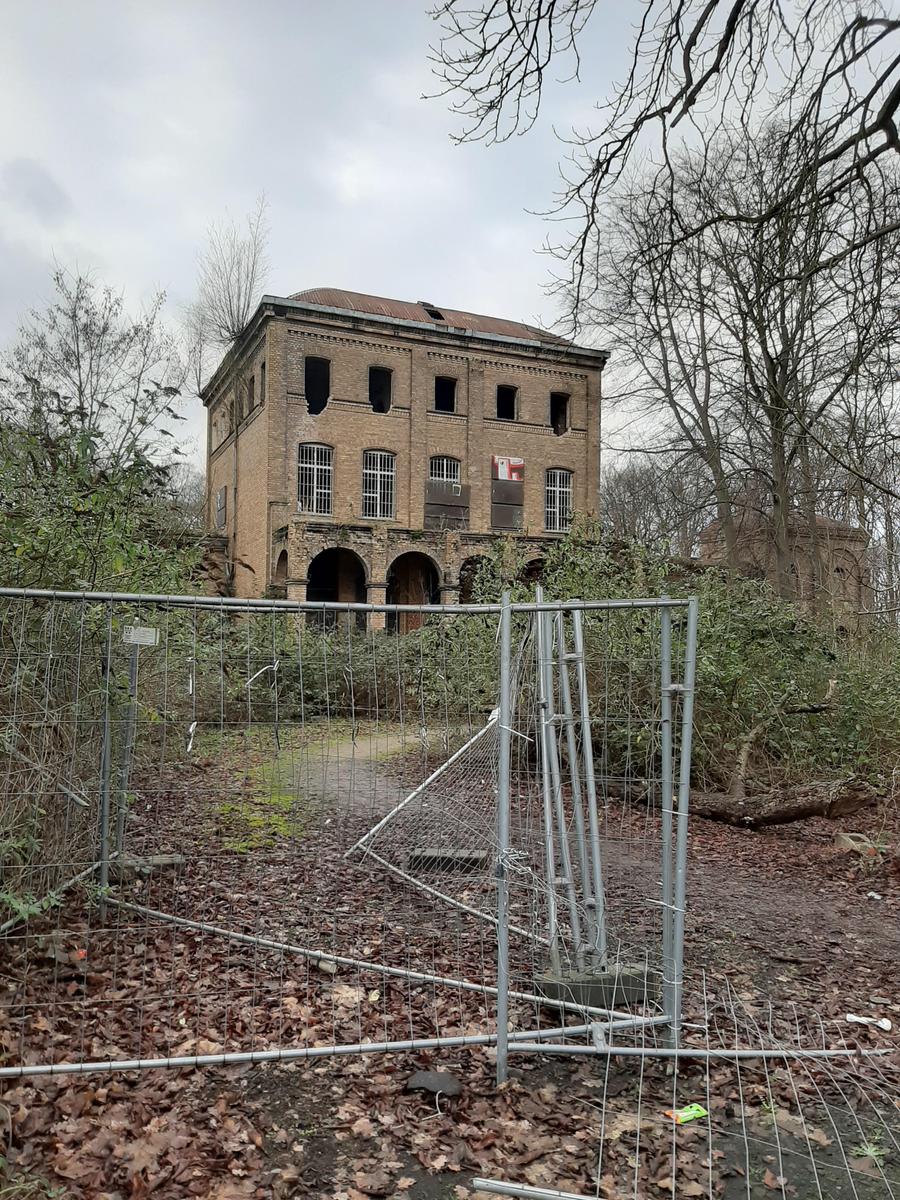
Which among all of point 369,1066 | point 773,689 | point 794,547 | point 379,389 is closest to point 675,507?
point 794,547

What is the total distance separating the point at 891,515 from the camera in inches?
411

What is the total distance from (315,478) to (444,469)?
4522 mm

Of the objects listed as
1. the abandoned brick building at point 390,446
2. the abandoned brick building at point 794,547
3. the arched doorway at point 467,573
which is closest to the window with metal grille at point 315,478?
the abandoned brick building at point 390,446

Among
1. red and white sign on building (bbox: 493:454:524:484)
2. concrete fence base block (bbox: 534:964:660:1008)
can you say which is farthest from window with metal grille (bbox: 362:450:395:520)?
concrete fence base block (bbox: 534:964:660:1008)

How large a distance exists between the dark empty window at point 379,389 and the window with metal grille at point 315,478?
2.52 metres

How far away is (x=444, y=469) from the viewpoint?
28500mm

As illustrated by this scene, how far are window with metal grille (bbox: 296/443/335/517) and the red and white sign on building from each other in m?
5.77

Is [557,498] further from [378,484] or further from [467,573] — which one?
[378,484]

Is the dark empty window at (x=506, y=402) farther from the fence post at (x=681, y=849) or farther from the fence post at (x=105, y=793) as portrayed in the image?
the fence post at (x=681, y=849)

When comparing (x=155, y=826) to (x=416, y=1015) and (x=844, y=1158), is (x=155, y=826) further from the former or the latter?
(x=844, y=1158)

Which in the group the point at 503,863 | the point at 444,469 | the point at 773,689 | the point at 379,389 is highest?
the point at 379,389

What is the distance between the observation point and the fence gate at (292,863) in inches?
141

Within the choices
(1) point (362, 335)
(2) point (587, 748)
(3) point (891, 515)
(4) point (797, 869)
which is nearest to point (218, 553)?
(1) point (362, 335)

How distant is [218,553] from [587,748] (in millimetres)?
27402
